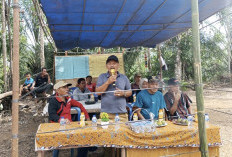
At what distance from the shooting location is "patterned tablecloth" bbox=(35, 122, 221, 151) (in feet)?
7.27

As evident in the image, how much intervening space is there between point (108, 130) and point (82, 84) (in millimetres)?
3020

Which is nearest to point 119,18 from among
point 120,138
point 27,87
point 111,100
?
point 111,100

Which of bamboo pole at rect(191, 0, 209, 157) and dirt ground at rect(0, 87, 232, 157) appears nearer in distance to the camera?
bamboo pole at rect(191, 0, 209, 157)

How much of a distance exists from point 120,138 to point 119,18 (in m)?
3.23

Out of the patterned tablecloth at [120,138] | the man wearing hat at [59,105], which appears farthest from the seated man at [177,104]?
the man wearing hat at [59,105]

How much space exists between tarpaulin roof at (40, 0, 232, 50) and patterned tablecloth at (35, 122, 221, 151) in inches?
90.6

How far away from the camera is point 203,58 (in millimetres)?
16328

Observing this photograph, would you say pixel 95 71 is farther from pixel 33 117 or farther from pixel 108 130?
pixel 108 130

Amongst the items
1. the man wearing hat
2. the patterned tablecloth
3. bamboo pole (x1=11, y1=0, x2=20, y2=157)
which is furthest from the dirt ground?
bamboo pole (x1=11, y1=0, x2=20, y2=157)

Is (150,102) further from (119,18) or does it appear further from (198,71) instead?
(119,18)

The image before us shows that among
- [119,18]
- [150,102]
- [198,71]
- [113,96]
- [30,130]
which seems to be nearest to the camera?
[198,71]

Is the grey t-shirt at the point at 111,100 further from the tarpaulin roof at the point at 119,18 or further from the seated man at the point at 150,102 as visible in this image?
the tarpaulin roof at the point at 119,18

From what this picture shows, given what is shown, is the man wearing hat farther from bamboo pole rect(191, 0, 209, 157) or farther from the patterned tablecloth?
bamboo pole rect(191, 0, 209, 157)

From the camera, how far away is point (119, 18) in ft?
15.2
